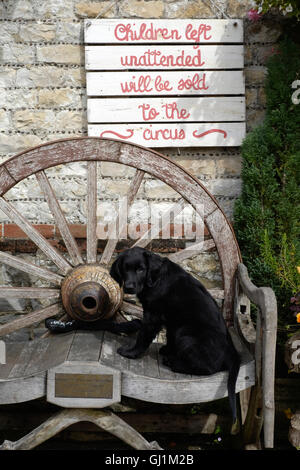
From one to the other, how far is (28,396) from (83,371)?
0.31 meters

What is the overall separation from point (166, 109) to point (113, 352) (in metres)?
1.78

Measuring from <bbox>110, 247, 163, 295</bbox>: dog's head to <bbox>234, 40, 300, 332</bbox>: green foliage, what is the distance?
3.53 ft

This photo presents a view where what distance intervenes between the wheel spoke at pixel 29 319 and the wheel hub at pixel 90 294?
0.46ft

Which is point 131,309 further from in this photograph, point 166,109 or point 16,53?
point 16,53

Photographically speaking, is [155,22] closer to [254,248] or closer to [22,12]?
[22,12]

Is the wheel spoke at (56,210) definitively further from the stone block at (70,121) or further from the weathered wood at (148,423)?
the weathered wood at (148,423)

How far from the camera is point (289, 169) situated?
10.6 feet

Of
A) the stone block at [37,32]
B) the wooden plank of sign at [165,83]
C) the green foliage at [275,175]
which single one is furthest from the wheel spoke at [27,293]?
the stone block at [37,32]

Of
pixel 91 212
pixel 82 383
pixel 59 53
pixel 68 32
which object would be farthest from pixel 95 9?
pixel 82 383

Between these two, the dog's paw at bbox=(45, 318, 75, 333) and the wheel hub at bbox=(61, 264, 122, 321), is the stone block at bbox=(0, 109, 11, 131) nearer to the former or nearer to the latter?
the wheel hub at bbox=(61, 264, 122, 321)

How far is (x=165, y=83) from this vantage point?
11.2ft

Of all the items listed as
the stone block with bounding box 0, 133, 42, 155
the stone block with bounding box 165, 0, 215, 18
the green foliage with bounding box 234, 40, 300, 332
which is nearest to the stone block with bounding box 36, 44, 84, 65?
the stone block with bounding box 0, 133, 42, 155

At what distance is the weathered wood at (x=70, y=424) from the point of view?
2.32 m

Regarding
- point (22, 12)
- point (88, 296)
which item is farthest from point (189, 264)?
point (22, 12)
